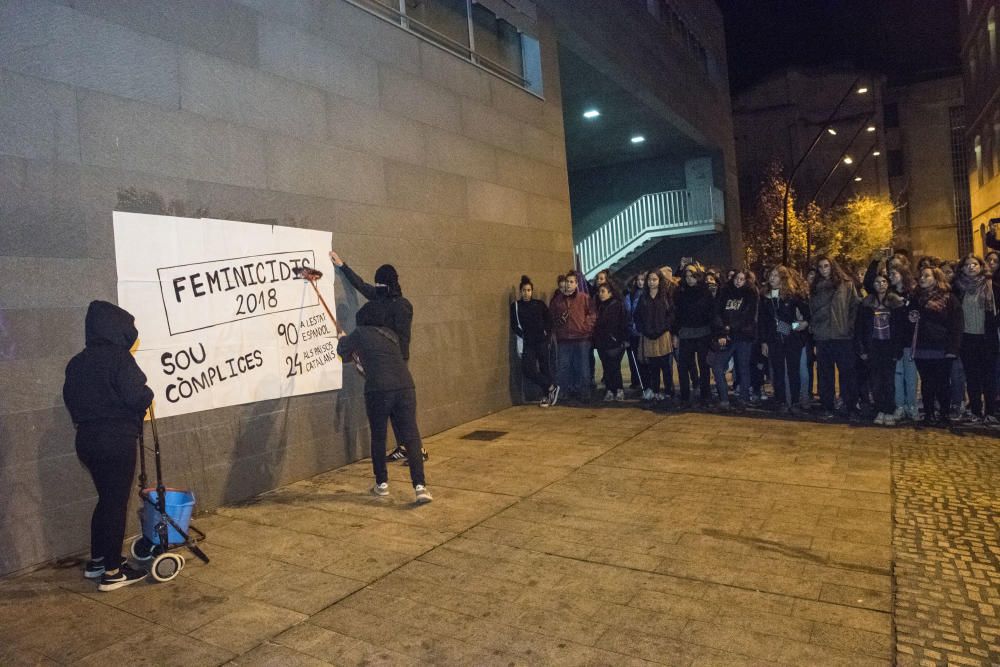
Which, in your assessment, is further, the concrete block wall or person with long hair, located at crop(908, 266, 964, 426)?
person with long hair, located at crop(908, 266, 964, 426)

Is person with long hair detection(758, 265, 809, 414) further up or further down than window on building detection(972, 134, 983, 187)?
further down

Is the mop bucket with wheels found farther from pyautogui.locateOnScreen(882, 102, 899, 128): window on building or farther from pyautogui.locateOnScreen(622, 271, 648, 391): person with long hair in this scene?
pyautogui.locateOnScreen(882, 102, 899, 128): window on building

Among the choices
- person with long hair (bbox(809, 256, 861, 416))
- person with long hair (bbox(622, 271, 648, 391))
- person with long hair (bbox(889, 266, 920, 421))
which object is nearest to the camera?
person with long hair (bbox(889, 266, 920, 421))

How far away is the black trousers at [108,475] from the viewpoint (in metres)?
3.89

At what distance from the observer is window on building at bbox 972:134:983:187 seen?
2611 centimetres

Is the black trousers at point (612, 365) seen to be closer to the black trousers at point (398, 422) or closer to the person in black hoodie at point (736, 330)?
the person in black hoodie at point (736, 330)

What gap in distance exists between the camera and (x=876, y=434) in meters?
7.05

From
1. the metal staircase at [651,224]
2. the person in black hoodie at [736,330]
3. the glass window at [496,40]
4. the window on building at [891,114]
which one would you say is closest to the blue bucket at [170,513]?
the person in black hoodie at [736,330]

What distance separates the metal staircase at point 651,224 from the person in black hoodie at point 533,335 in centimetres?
1143

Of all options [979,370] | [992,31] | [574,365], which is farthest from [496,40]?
[992,31]

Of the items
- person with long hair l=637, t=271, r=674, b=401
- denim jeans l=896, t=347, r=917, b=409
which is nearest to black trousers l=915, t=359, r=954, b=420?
denim jeans l=896, t=347, r=917, b=409

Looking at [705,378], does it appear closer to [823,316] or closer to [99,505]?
[823,316]

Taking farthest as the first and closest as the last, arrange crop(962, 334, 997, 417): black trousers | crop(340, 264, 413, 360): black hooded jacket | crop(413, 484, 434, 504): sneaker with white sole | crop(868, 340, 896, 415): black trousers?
crop(868, 340, 896, 415): black trousers
crop(962, 334, 997, 417): black trousers
crop(340, 264, 413, 360): black hooded jacket
crop(413, 484, 434, 504): sneaker with white sole

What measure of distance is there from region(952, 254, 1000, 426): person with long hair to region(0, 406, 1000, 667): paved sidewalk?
1113 millimetres
